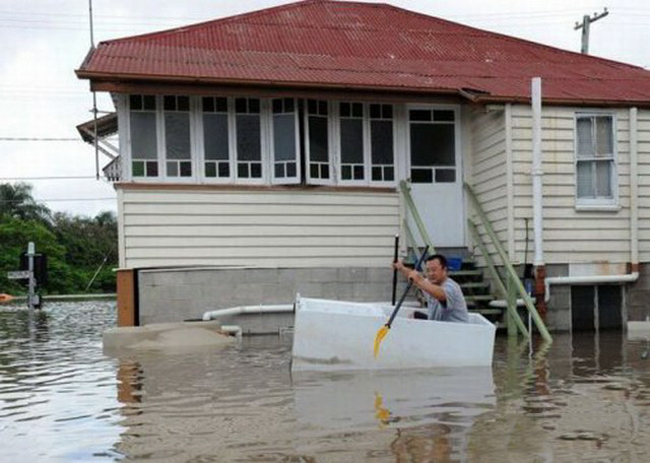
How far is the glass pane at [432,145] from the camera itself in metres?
15.6

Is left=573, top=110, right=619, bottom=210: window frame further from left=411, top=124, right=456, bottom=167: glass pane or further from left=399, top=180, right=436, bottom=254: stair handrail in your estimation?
left=399, top=180, right=436, bottom=254: stair handrail

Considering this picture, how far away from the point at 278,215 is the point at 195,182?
5.32ft

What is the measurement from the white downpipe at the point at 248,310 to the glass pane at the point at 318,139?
9.32 feet

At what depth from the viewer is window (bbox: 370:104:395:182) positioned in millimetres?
15320

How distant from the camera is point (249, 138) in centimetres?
1476

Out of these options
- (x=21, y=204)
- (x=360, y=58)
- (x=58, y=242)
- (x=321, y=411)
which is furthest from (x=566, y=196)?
(x=21, y=204)

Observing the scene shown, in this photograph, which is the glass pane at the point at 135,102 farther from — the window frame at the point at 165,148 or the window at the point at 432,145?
the window at the point at 432,145

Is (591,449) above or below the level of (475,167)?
below

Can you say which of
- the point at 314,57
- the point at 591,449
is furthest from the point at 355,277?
the point at 591,449

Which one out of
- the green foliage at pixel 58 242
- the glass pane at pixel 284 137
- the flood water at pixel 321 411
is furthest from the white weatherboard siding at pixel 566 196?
the green foliage at pixel 58 242

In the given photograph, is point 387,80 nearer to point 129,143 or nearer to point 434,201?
point 434,201

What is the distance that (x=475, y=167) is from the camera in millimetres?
15602

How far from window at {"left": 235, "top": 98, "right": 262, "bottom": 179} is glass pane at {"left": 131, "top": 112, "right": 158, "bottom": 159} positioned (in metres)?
1.50

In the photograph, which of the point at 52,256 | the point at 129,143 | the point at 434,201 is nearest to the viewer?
the point at 129,143
